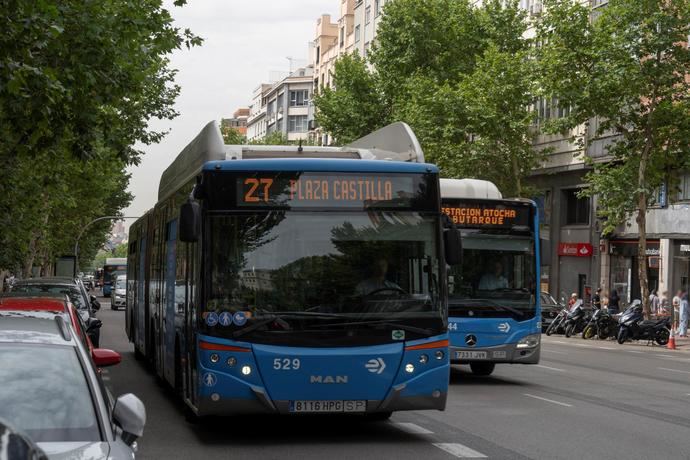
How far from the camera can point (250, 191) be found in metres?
12.1

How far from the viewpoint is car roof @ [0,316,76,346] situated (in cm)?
687

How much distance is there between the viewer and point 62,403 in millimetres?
6293

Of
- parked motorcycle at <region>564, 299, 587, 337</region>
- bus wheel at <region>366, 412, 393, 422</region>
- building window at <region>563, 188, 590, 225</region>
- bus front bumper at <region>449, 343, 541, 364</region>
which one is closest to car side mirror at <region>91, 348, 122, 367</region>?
bus wheel at <region>366, 412, 393, 422</region>

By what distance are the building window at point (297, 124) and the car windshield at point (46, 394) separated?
130464 mm

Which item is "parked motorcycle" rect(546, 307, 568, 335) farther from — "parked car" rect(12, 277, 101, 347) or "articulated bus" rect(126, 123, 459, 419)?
"articulated bus" rect(126, 123, 459, 419)

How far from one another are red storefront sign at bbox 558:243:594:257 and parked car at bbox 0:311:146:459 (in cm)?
4739

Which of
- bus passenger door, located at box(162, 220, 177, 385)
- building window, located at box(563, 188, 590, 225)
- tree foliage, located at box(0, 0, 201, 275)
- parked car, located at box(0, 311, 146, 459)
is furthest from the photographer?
building window, located at box(563, 188, 590, 225)

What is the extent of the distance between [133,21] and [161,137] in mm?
22653

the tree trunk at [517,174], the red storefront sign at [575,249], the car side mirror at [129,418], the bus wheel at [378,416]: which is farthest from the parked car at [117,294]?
the car side mirror at [129,418]

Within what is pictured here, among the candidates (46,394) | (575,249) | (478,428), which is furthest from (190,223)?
(575,249)

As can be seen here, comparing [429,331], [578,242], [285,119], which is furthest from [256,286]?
[285,119]

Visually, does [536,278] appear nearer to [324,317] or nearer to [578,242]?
[324,317]

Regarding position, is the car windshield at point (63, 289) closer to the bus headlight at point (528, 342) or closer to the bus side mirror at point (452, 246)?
the bus headlight at point (528, 342)

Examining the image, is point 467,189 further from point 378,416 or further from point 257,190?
point 257,190
